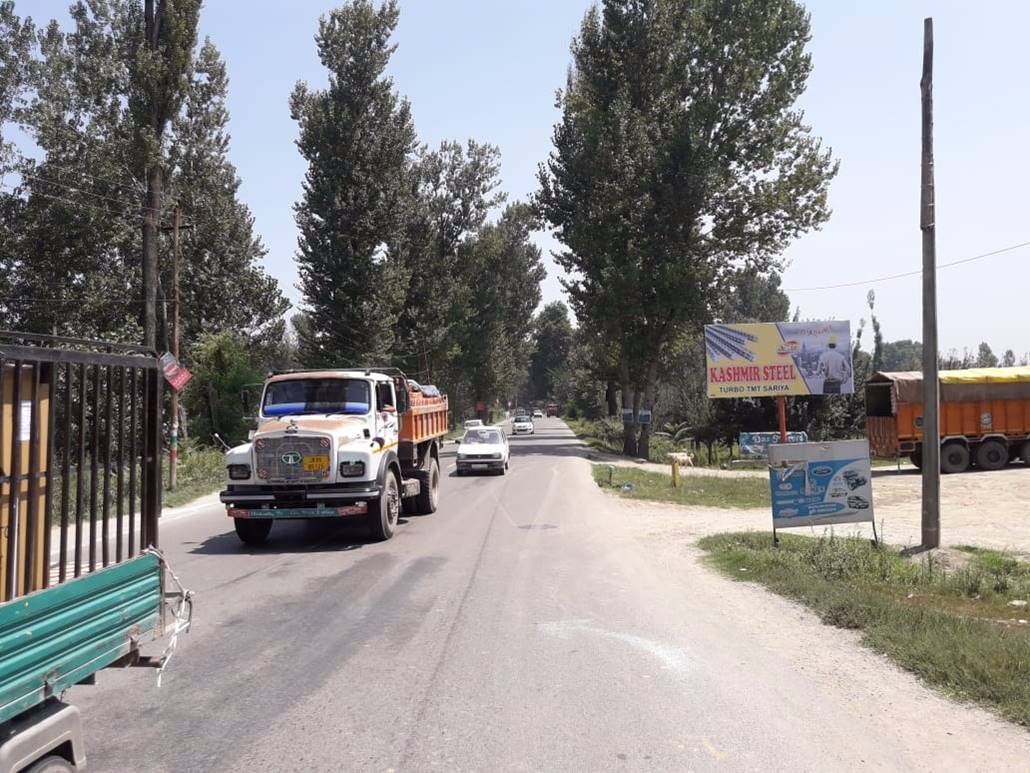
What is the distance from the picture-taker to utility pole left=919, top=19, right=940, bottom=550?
12.3 meters

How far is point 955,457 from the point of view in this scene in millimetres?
29234

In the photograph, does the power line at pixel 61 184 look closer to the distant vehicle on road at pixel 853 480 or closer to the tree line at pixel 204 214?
the tree line at pixel 204 214

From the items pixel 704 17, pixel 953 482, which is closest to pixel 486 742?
pixel 953 482

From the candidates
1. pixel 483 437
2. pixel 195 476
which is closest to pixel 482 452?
pixel 483 437

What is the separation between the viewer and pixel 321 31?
3800 cm

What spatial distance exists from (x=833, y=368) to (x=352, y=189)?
71.8 ft

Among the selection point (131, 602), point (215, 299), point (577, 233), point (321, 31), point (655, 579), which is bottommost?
point (655, 579)

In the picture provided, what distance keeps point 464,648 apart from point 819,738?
299 centimetres

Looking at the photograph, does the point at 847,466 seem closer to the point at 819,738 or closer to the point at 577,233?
the point at 819,738

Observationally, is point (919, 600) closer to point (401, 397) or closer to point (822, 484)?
point (822, 484)

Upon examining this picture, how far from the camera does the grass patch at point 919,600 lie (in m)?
6.15

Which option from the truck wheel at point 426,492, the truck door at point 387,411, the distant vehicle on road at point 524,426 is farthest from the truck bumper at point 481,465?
the distant vehicle on road at point 524,426

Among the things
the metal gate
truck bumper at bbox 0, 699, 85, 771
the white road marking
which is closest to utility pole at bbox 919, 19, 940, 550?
the white road marking

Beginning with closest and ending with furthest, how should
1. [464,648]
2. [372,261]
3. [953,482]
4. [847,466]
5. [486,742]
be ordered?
[486,742] → [464,648] → [847,466] → [953,482] → [372,261]
